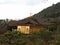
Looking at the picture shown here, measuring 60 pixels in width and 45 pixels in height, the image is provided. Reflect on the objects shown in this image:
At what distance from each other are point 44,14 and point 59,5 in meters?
5.97

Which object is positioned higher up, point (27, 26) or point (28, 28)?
point (27, 26)

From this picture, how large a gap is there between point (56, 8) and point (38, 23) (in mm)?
21892

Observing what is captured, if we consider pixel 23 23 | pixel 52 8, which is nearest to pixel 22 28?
pixel 23 23

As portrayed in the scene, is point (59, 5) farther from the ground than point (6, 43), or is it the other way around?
point (59, 5)

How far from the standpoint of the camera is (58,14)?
54656 mm

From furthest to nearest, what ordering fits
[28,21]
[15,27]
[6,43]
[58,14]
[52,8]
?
1. [52,8]
2. [58,14]
3. [15,27]
4. [28,21]
5. [6,43]

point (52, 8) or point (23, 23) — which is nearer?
point (23, 23)

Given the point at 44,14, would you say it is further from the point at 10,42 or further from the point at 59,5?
the point at 10,42

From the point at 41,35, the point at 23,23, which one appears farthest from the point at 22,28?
the point at 41,35

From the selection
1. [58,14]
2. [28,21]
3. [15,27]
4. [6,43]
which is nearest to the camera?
[6,43]

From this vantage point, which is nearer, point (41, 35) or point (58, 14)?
point (41, 35)

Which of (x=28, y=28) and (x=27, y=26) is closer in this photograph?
(x=27, y=26)

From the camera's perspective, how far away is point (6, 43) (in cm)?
2259

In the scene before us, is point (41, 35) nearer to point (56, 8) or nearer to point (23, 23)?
point (23, 23)
